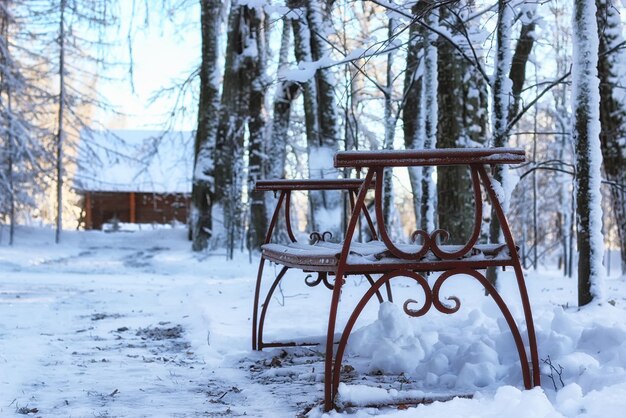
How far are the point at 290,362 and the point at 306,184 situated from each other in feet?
3.06

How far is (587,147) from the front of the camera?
13.9ft

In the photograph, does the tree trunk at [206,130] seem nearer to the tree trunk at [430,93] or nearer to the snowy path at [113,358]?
the snowy path at [113,358]

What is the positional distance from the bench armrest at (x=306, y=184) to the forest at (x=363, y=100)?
0.90 m

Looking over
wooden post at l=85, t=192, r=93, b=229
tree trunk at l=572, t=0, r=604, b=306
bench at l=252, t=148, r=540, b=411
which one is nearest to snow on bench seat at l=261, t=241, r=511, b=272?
bench at l=252, t=148, r=540, b=411

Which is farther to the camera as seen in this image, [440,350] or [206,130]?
[206,130]

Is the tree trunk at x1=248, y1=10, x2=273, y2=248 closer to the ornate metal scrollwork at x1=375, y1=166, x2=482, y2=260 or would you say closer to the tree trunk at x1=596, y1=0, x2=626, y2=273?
the tree trunk at x1=596, y1=0, x2=626, y2=273

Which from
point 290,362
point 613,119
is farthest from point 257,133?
point 290,362

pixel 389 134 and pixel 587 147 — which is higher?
pixel 389 134

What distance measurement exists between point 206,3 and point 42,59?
6940 millimetres

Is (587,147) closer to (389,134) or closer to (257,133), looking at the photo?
(389,134)

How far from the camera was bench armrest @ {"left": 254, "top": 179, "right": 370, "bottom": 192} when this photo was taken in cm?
375

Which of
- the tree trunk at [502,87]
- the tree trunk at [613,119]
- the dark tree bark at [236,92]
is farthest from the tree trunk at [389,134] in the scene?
the dark tree bark at [236,92]

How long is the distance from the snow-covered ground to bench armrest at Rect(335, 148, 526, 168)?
80cm

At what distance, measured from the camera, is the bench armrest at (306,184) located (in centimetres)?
375
